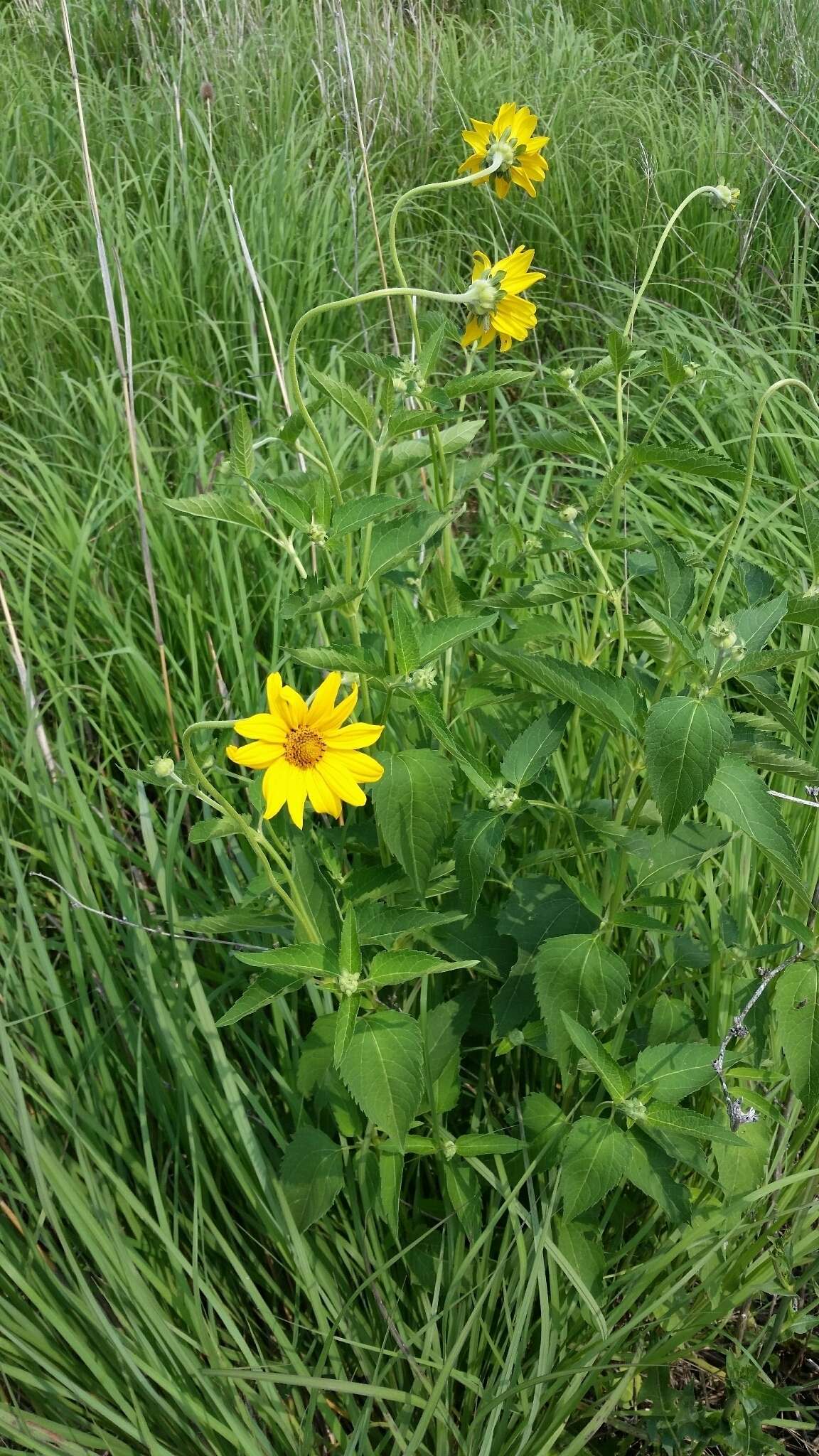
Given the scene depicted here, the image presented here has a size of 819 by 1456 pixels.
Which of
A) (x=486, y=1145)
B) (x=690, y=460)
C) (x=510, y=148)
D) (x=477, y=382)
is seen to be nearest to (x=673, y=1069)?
Answer: (x=486, y=1145)

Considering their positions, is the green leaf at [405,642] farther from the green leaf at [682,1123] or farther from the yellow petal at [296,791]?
the green leaf at [682,1123]

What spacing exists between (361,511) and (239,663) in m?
0.66

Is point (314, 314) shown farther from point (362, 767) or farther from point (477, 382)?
point (362, 767)

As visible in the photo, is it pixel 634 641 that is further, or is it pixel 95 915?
pixel 95 915

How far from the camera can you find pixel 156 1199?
1035 millimetres

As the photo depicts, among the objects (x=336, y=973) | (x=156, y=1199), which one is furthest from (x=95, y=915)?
(x=336, y=973)

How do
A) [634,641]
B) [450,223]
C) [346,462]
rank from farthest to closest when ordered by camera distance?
[450,223], [346,462], [634,641]

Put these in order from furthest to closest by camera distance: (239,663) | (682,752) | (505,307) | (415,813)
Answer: (239,663) → (505,307) → (415,813) → (682,752)

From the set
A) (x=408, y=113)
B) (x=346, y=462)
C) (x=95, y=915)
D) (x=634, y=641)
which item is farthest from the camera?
(x=408, y=113)

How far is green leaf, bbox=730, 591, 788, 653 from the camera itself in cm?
87

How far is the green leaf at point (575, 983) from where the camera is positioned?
0.91m

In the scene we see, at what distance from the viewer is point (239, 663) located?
4.96 ft

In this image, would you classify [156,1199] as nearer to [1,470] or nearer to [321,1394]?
[321,1394]

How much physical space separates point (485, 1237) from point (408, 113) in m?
3.07
